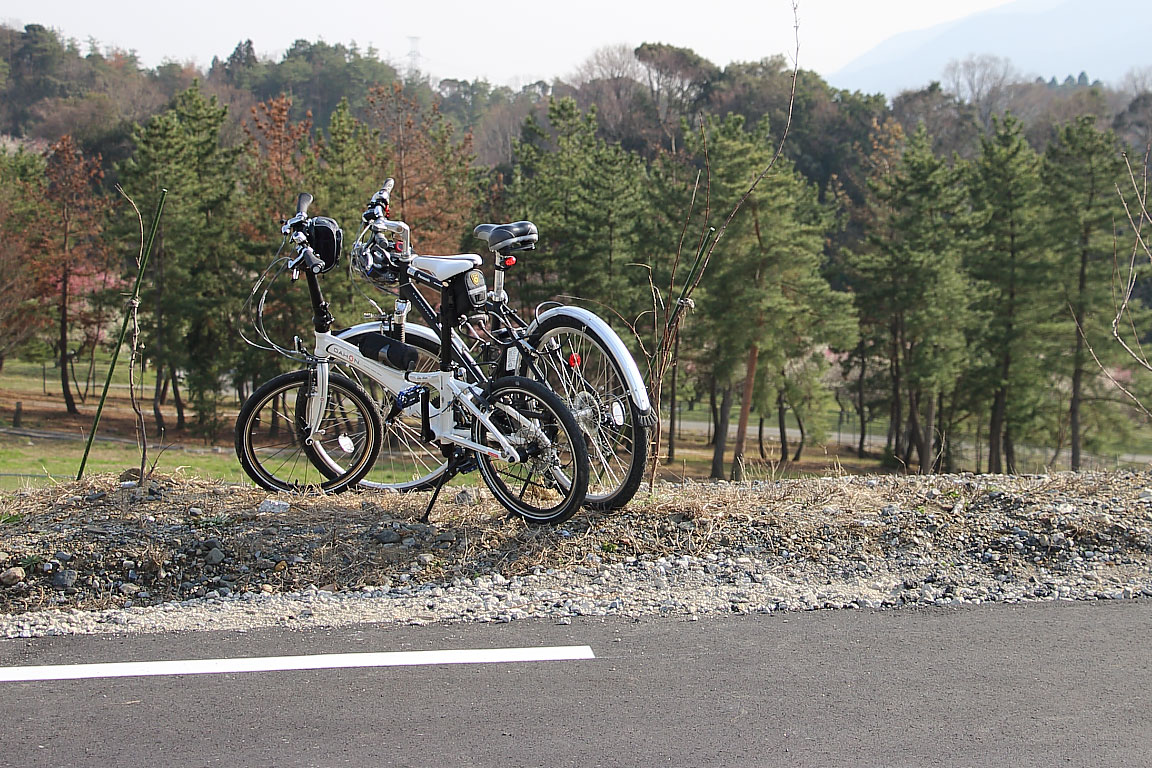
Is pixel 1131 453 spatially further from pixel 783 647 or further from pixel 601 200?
pixel 783 647

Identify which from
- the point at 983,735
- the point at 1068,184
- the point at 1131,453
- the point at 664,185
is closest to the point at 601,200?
the point at 664,185

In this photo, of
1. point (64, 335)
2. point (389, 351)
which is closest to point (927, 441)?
point (64, 335)

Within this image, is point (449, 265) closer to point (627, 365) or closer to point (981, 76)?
point (627, 365)

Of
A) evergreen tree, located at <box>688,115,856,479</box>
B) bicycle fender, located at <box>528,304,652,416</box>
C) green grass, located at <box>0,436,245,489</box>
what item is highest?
evergreen tree, located at <box>688,115,856,479</box>

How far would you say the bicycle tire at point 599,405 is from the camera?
4.59m

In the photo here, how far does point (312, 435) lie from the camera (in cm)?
536

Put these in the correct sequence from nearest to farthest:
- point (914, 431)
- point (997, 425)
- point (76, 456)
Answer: point (76, 456), point (997, 425), point (914, 431)

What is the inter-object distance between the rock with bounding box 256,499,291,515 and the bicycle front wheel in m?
0.29

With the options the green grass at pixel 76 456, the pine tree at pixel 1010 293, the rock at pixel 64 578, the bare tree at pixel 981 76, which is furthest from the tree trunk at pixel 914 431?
the bare tree at pixel 981 76

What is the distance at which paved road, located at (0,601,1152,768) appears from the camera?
274 cm

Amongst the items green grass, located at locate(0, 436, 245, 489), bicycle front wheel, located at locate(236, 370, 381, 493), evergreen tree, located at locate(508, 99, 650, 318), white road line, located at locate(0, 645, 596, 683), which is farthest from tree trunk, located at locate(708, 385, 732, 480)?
white road line, located at locate(0, 645, 596, 683)

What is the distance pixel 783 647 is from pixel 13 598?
2898mm

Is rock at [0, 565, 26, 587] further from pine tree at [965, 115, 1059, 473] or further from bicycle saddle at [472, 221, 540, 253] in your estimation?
pine tree at [965, 115, 1059, 473]

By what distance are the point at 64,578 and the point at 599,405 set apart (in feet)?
7.57
